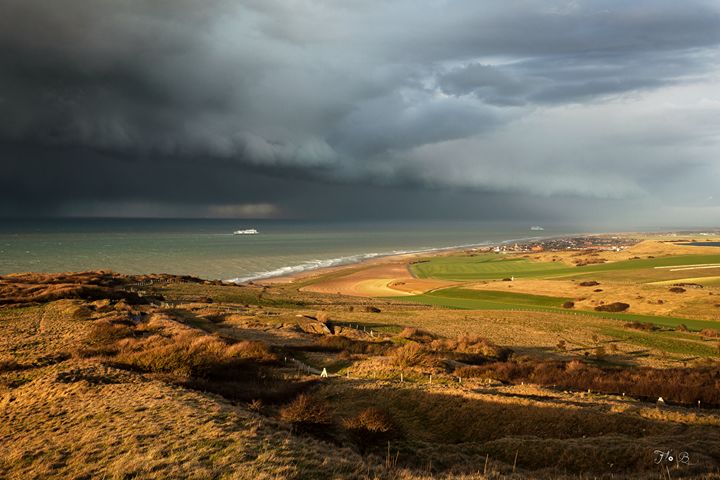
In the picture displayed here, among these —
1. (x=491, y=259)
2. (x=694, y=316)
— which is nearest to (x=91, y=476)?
(x=694, y=316)

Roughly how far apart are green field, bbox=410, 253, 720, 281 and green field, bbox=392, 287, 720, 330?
2266cm

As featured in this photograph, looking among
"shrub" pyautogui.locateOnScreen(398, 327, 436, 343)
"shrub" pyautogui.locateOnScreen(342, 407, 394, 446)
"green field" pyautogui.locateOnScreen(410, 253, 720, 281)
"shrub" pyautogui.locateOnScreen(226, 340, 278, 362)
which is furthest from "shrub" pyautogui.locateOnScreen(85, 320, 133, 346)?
"green field" pyautogui.locateOnScreen(410, 253, 720, 281)

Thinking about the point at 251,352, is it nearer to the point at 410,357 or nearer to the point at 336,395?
the point at 336,395

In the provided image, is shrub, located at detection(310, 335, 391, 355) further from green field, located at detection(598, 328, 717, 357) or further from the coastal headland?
green field, located at detection(598, 328, 717, 357)

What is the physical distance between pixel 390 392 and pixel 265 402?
5.22 m

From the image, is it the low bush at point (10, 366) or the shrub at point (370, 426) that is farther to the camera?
the low bush at point (10, 366)

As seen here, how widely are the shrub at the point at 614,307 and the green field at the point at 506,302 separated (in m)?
1.92

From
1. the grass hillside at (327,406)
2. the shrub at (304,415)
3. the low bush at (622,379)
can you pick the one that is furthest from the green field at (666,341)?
the shrub at (304,415)

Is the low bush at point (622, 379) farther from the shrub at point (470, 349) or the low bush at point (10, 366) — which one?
the low bush at point (10, 366)

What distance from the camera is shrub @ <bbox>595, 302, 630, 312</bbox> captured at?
57.4m

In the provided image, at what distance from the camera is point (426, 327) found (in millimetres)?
41812
